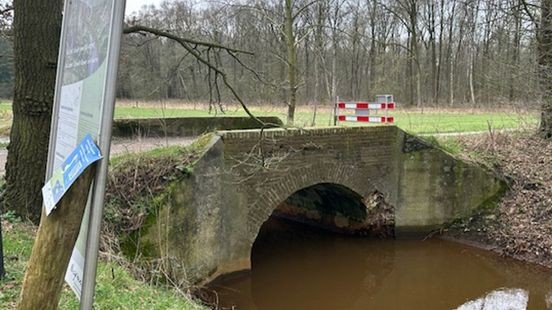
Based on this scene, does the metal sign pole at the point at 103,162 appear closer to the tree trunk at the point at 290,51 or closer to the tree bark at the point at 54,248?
the tree bark at the point at 54,248

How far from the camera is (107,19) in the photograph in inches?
77.0

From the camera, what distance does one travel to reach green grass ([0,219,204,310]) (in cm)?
369

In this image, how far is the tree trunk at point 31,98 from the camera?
5.27 m

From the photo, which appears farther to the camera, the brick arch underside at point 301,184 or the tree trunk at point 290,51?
the tree trunk at point 290,51

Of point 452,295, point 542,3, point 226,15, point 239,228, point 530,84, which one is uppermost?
point 542,3

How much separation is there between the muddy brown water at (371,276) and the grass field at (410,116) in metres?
3.40

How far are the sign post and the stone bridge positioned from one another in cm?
480

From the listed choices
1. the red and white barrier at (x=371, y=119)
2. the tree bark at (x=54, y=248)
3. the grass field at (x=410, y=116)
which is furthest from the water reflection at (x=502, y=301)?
the tree bark at (x=54, y=248)

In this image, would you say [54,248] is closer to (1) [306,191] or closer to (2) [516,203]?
(1) [306,191]

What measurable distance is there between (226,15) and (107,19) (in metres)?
11.8

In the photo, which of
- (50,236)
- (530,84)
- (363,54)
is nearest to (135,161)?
(50,236)

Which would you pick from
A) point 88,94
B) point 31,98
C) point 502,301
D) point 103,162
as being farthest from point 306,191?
point 103,162

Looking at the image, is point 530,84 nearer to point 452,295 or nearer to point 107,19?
point 452,295

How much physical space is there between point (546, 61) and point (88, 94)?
1403 centimetres
